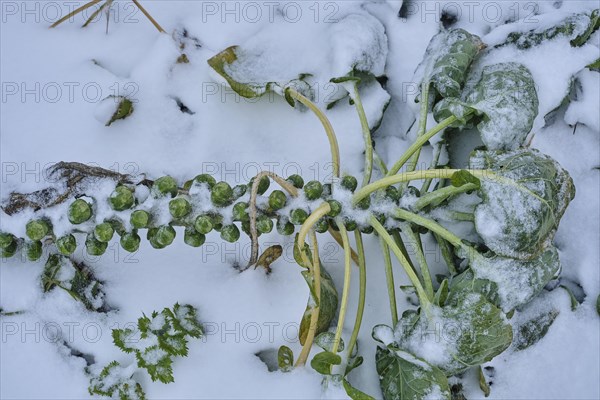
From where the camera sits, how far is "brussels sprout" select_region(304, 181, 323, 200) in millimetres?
1748

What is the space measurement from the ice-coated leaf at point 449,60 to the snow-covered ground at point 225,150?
81 mm

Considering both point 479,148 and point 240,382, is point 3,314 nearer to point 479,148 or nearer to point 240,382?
point 240,382

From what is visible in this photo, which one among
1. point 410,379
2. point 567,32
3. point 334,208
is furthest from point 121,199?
point 567,32

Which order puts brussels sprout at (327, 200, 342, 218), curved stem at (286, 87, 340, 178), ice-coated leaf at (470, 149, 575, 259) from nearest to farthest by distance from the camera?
1. ice-coated leaf at (470, 149, 575, 259)
2. brussels sprout at (327, 200, 342, 218)
3. curved stem at (286, 87, 340, 178)

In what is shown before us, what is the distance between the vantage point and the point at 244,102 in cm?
204

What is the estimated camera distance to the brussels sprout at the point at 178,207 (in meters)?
1.67

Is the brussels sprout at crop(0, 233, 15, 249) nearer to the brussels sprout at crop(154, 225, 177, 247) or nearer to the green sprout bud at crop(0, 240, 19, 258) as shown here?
the green sprout bud at crop(0, 240, 19, 258)

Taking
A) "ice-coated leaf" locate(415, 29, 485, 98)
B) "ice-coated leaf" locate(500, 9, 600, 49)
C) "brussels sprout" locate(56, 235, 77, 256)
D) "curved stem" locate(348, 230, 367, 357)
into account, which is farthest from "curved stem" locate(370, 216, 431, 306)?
"brussels sprout" locate(56, 235, 77, 256)

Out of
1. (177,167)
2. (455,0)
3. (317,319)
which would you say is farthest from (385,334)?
(455,0)

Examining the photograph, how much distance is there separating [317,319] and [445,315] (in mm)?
310

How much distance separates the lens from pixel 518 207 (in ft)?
5.41

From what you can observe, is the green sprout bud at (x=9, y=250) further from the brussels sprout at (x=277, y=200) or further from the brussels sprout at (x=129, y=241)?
the brussels sprout at (x=277, y=200)

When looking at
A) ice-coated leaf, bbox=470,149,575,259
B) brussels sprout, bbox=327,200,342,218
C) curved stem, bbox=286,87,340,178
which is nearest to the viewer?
ice-coated leaf, bbox=470,149,575,259

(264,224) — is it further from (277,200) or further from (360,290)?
(360,290)
